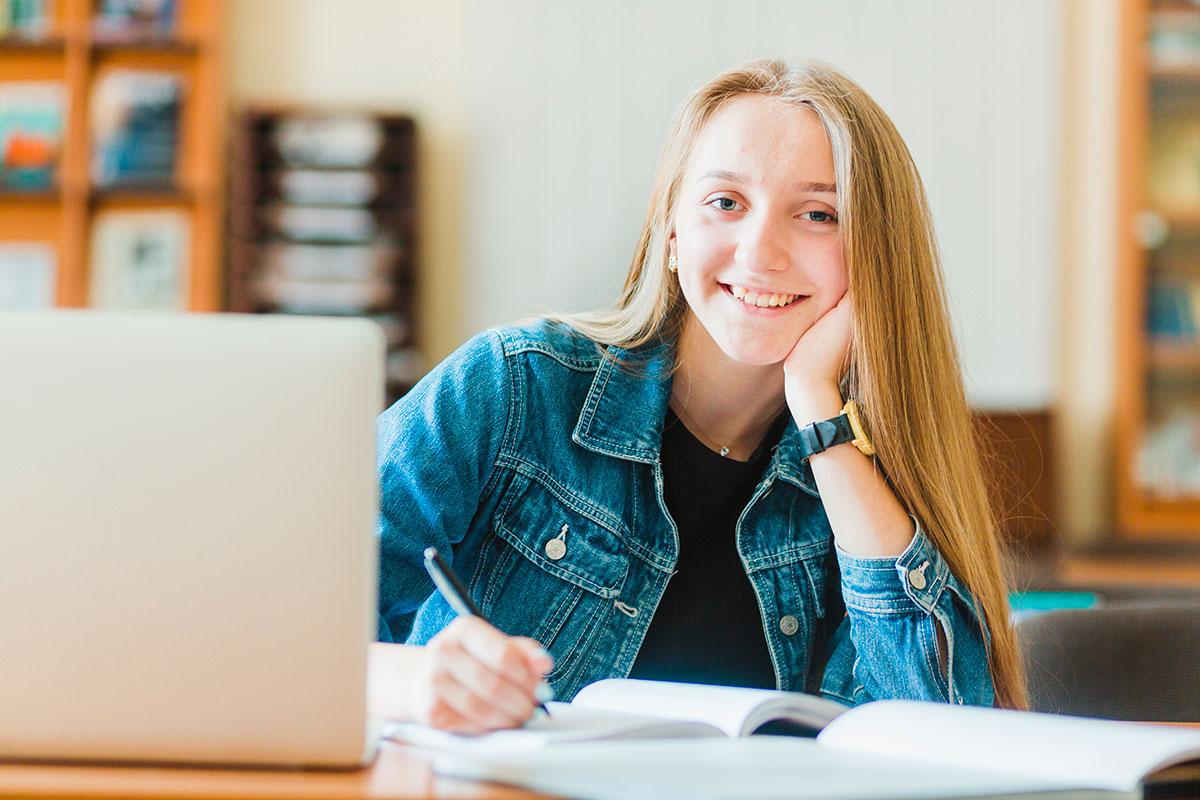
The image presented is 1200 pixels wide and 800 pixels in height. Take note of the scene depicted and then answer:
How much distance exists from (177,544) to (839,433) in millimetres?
750

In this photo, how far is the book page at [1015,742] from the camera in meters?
0.74

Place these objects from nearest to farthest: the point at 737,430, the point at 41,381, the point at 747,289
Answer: the point at 41,381 < the point at 747,289 < the point at 737,430

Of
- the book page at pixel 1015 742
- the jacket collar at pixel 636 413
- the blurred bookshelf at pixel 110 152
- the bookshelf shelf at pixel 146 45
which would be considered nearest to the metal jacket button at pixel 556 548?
the jacket collar at pixel 636 413

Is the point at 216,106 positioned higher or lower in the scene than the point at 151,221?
higher

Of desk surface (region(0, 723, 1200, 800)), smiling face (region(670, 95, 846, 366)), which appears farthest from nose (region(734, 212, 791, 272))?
desk surface (region(0, 723, 1200, 800))

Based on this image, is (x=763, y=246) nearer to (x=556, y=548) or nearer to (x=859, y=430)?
(x=859, y=430)

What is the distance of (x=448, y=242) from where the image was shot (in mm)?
4266

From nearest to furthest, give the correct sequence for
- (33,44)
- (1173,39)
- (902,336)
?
(902,336) < (1173,39) < (33,44)

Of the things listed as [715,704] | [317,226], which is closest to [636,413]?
[715,704]

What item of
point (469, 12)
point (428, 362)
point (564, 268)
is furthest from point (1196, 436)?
point (469, 12)

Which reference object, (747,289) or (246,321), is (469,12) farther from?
(246,321)

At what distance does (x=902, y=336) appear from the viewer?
1.33 metres

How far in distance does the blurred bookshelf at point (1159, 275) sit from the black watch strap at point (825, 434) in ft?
9.59

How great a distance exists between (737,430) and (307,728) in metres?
0.84
